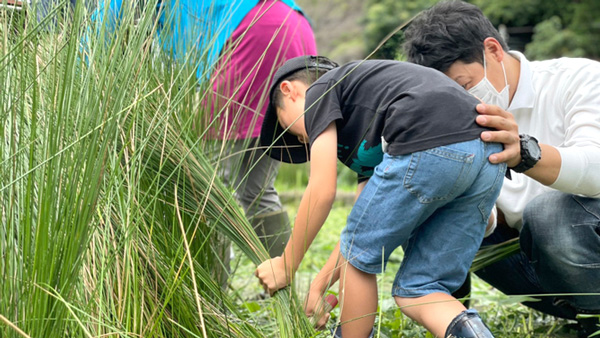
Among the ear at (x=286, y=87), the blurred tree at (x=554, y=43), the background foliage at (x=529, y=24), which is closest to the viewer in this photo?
the ear at (x=286, y=87)

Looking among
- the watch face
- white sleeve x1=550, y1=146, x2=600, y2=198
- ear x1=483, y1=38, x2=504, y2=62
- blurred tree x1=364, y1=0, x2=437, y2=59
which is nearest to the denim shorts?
the watch face

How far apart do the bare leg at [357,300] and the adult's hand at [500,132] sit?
429 mm

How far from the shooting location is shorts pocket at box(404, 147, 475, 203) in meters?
1.71

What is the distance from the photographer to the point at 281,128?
2.14 m

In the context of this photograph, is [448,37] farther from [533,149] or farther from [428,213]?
[428,213]

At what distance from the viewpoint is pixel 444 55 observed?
7.07ft

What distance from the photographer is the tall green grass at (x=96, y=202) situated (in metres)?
1.24

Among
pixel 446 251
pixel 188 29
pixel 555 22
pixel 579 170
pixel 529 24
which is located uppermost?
pixel 188 29

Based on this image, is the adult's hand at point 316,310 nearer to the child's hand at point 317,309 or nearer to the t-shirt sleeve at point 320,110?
the child's hand at point 317,309

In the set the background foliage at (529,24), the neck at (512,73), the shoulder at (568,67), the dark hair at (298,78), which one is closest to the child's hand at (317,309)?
the dark hair at (298,78)

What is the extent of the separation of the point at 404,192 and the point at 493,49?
718 mm

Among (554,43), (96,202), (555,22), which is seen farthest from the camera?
(555,22)

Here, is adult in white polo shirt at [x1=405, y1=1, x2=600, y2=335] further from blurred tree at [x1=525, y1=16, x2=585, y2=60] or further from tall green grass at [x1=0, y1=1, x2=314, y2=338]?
blurred tree at [x1=525, y1=16, x2=585, y2=60]

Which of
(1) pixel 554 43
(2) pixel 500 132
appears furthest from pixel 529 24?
(2) pixel 500 132
